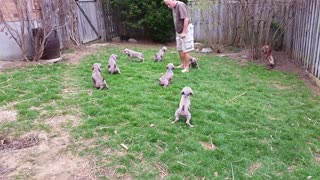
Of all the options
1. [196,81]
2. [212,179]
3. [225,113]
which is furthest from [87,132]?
[196,81]

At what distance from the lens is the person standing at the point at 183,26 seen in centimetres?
615

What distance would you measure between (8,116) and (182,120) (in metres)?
2.54

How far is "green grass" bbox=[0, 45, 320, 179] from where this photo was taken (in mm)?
3121

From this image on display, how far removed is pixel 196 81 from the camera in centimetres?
584

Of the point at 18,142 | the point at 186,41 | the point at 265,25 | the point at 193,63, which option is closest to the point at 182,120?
the point at 18,142

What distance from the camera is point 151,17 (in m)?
10.4

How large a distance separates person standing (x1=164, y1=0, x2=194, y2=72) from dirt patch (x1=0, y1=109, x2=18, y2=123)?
11.9 ft

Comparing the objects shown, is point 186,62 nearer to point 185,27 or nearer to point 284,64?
point 185,27

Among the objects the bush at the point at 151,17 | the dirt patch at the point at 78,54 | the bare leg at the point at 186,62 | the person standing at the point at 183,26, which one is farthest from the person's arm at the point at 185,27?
the bush at the point at 151,17

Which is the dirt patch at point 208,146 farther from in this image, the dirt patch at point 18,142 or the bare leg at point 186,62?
the bare leg at point 186,62

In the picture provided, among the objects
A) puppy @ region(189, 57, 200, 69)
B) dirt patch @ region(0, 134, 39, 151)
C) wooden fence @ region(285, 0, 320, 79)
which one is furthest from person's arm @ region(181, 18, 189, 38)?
dirt patch @ region(0, 134, 39, 151)

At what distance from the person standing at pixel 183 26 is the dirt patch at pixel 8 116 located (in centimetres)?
362

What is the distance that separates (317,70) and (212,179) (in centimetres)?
436

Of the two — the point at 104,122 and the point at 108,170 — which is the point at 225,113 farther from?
the point at 108,170
